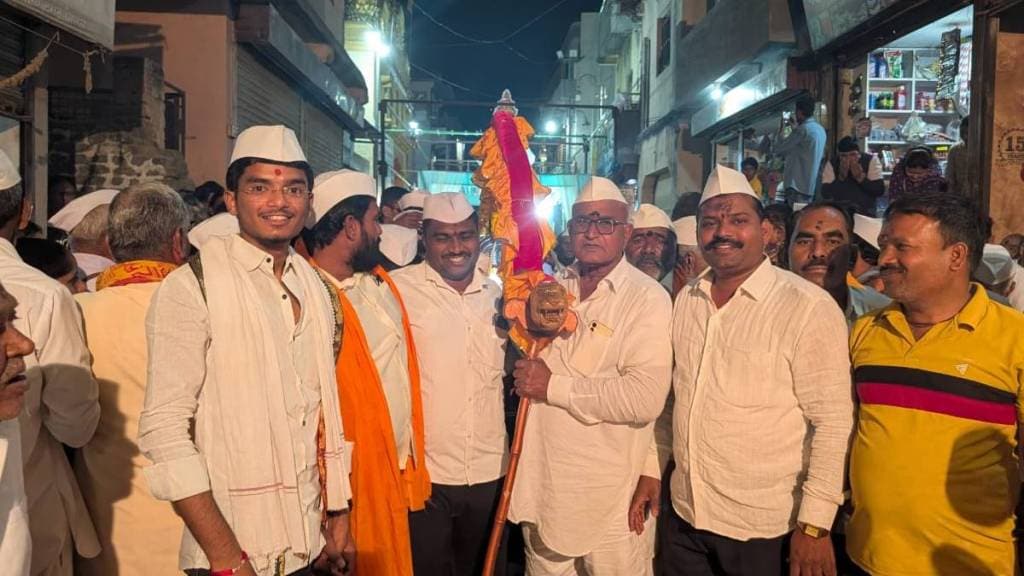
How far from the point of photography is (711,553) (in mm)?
3238

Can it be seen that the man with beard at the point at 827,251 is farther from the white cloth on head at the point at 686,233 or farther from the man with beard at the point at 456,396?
the man with beard at the point at 456,396

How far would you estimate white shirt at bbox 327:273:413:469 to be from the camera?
3510 millimetres

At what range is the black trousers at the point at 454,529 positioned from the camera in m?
3.76

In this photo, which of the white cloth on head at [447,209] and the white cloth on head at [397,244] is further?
the white cloth on head at [397,244]

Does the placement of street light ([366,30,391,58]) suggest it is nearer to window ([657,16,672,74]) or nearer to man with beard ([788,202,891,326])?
window ([657,16,672,74])

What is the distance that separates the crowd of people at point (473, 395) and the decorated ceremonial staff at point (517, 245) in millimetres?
149

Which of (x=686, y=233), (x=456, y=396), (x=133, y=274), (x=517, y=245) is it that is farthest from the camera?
(x=686, y=233)

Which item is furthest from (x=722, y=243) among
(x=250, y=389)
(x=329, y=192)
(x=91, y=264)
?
(x=91, y=264)

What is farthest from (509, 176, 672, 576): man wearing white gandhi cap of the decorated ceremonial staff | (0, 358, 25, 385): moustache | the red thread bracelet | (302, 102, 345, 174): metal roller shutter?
(302, 102, 345, 174): metal roller shutter

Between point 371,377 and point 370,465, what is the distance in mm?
391

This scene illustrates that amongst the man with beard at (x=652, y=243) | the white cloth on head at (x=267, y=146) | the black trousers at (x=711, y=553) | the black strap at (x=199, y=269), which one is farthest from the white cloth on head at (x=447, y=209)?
the man with beard at (x=652, y=243)

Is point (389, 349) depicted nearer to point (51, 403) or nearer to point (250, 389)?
point (250, 389)

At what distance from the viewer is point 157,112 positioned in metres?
10.2

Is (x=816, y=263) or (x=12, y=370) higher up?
(x=816, y=263)
